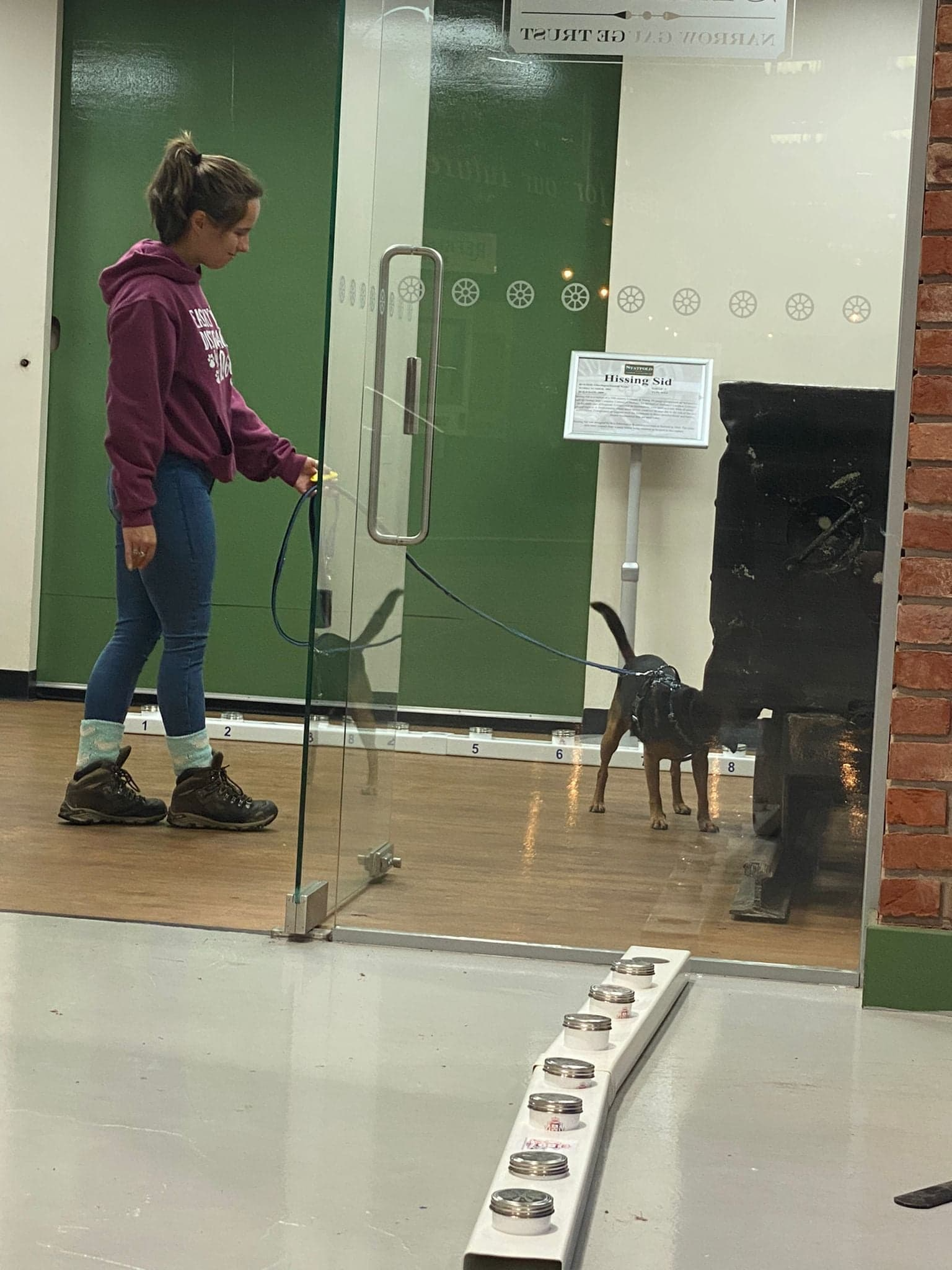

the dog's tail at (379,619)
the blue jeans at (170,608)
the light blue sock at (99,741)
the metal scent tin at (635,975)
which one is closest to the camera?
the metal scent tin at (635,975)

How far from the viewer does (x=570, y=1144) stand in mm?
1546

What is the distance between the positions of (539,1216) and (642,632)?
1248mm

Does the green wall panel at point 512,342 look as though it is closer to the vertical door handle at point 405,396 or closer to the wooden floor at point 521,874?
the vertical door handle at point 405,396

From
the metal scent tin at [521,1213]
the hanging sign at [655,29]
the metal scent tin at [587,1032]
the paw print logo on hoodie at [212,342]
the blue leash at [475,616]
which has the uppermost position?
the hanging sign at [655,29]

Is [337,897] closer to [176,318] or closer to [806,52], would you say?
[176,318]

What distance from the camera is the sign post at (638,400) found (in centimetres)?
239

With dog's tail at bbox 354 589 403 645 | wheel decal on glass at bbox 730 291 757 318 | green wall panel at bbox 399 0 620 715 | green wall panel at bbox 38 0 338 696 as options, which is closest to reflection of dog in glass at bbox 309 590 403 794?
dog's tail at bbox 354 589 403 645

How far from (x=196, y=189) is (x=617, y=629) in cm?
151

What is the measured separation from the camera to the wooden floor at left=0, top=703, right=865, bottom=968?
2.46 m

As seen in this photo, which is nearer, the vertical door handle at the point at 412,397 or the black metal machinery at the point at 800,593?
the black metal machinery at the point at 800,593

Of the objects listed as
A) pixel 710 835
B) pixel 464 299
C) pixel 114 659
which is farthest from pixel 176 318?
pixel 710 835

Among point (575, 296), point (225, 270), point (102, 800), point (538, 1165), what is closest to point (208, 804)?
point (102, 800)

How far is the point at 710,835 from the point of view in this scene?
97.7 inches

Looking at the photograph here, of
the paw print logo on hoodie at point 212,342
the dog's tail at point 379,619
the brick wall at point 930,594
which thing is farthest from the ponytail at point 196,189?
the brick wall at point 930,594
